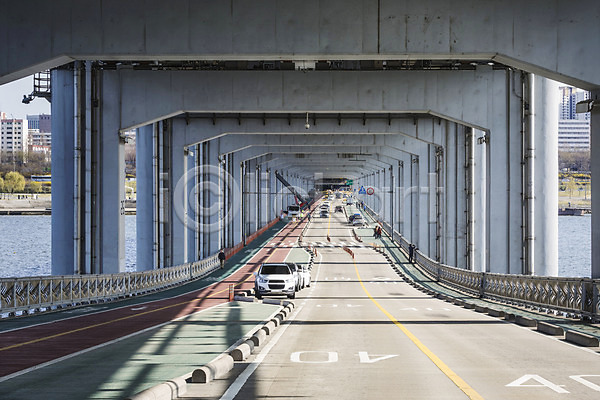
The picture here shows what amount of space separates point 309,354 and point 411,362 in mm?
2047

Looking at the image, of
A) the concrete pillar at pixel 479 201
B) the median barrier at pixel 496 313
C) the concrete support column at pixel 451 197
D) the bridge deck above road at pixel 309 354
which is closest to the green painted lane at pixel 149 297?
the bridge deck above road at pixel 309 354

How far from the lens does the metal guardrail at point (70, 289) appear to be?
22062 millimetres

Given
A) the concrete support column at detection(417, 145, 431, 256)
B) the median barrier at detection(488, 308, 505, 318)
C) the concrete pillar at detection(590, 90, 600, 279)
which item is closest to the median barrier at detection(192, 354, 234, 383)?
the concrete pillar at detection(590, 90, 600, 279)

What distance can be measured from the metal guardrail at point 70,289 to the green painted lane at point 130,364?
5.44 m

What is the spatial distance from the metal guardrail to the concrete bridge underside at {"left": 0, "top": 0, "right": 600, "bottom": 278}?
2.28 meters

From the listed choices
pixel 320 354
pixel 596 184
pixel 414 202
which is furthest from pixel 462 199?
pixel 320 354

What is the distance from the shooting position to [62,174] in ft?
120

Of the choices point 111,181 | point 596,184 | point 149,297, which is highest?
point 111,181

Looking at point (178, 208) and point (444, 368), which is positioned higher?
point (178, 208)

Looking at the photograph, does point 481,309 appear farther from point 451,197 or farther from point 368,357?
point 451,197

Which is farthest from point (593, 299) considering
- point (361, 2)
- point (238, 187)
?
point (238, 187)

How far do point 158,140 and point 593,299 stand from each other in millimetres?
34304

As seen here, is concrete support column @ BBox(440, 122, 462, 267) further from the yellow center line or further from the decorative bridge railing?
the yellow center line

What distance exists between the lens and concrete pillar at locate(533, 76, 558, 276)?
109ft
